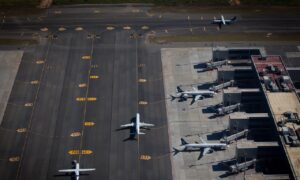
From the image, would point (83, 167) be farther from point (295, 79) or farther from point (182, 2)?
point (182, 2)

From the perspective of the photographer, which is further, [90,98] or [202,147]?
[90,98]

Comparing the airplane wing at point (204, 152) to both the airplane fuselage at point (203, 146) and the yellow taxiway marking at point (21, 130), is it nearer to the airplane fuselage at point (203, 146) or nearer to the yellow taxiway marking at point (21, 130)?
the airplane fuselage at point (203, 146)

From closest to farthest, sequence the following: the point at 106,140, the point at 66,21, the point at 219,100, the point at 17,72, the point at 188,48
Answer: the point at 106,140 < the point at 219,100 < the point at 17,72 < the point at 188,48 < the point at 66,21

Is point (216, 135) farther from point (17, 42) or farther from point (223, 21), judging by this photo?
point (17, 42)

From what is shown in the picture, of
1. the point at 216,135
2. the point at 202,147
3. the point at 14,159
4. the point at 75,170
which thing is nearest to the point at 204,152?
the point at 202,147

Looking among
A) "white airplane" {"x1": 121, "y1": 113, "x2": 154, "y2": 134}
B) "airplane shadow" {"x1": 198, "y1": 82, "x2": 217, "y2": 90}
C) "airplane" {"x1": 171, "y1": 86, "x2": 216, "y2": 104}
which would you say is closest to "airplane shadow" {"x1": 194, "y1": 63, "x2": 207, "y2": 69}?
"airplane shadow" {"x1": 198, "y1": 82, "x2": 217, "y2": 90}

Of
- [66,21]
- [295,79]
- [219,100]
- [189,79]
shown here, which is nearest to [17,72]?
[66,21]
